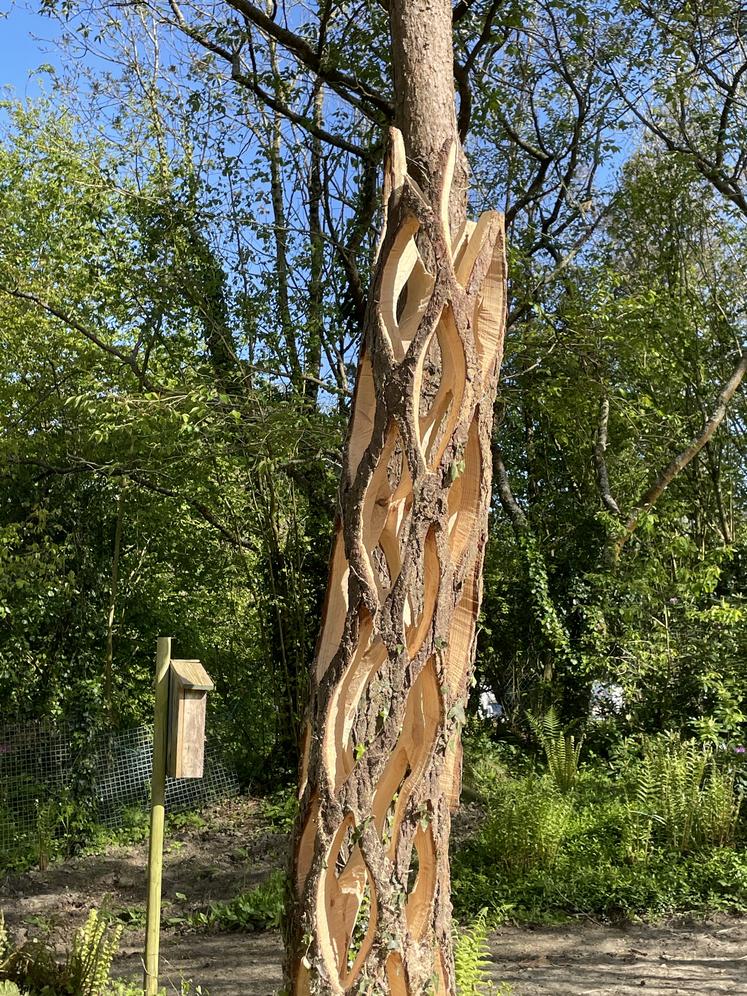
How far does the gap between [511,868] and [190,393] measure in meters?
3.70

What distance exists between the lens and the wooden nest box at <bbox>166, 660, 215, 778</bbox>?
312cm

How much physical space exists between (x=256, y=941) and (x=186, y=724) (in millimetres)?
2705

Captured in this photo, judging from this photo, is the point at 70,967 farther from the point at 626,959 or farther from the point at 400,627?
the point at 626,959

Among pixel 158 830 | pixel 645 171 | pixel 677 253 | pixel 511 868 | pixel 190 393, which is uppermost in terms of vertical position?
pixel 645 171

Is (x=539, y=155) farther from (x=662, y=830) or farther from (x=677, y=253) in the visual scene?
(x=662, y=830)

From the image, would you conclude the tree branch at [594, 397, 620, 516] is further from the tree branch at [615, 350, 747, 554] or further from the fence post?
the fence post

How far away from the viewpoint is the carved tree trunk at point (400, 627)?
2525mm

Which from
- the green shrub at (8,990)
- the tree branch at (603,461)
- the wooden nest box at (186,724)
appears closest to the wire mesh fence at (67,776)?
the green shrub at (8,990)

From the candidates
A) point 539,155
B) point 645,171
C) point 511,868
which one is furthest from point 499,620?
point 645,171

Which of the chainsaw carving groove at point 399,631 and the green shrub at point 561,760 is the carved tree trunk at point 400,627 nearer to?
the chainsaw carving groove at point 399,631

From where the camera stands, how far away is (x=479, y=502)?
277 cm

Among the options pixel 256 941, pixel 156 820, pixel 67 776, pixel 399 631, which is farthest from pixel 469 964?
pixel 67 776

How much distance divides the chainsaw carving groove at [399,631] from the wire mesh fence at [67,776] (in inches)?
213

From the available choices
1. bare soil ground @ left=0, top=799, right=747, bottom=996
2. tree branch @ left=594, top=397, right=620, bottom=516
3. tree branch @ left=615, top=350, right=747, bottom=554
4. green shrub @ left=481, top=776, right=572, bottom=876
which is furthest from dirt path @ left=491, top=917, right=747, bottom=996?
tree branch @ left=594, top=397, right=620, bottom=516
